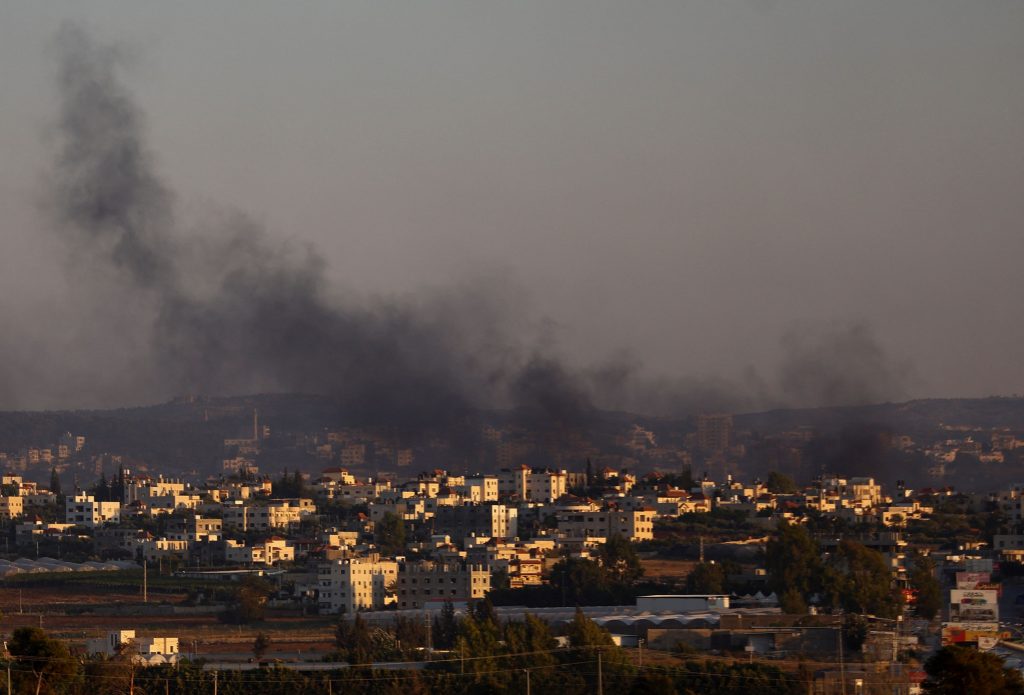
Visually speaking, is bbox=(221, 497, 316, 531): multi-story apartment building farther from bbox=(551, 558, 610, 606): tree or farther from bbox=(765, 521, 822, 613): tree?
bbox=(765, 521, 822, 613): tree

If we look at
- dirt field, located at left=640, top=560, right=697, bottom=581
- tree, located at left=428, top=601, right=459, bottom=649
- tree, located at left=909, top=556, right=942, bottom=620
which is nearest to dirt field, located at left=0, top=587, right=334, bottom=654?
tree, located at left=428, top=601, right=459, bottom=649

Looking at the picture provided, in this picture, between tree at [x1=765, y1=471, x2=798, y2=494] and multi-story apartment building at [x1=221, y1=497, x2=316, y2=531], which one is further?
tree at [x1=765, y1=471, x2=798, y2=494]

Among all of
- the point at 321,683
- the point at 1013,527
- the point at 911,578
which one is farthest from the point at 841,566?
the point at 321,683

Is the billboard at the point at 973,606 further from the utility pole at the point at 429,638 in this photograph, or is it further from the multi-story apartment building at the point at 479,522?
the multi-story apartment building at the point at 479,522

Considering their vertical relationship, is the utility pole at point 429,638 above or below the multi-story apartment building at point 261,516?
below

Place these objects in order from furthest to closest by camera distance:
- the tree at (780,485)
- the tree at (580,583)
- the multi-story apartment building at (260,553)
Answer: the tree at (780,485) < the multi-story apartment building at (260,553) < the tree at (580,583)

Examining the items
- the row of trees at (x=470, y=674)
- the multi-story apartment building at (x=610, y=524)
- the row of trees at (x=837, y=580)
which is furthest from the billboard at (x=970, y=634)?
the multi-story apartment building at (x=610, y=524)
